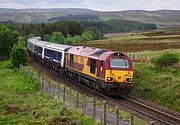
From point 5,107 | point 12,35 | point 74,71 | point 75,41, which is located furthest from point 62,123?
point 75,41

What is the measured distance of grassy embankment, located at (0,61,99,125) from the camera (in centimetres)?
2088

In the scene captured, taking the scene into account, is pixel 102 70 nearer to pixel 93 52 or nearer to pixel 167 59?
pixel 93 52

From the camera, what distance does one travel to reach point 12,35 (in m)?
72.8

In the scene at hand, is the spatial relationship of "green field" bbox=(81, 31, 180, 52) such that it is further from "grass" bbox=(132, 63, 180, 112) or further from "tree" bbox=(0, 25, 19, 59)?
"grass" bbox=(132, 63, 180, 112)

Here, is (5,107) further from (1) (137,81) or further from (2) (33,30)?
(2) (33,30)

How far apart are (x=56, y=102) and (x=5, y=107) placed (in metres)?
3.42

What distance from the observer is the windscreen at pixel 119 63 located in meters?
31.6

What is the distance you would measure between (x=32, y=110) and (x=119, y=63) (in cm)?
1025

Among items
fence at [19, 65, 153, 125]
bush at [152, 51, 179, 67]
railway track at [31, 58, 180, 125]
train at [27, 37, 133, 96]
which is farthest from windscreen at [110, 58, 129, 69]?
bush at [152, 51, 179, 67]

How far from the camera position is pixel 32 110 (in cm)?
2411

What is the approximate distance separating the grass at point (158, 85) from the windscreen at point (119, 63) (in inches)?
126

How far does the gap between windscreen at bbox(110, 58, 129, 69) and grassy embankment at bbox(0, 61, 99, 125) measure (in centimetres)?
630

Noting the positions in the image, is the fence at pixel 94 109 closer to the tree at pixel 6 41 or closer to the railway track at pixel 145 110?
the railway track at pixel 145 110

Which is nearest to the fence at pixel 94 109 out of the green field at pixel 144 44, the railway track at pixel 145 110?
the railway track at pixel 145 110
